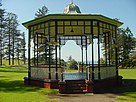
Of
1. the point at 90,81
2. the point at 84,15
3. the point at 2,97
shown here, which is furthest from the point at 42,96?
the point at 84,15

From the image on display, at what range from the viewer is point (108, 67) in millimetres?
16984

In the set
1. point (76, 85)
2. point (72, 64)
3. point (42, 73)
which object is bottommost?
point (76, 85)

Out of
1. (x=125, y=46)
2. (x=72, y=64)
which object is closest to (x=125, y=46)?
(x=125, y=46)

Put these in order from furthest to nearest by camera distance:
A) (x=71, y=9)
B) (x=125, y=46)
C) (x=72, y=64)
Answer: (x=125, y=46)
(x=72, y=64)
(x=71, y=9)

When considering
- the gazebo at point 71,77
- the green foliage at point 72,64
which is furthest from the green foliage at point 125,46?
the gazebo at point 71,77

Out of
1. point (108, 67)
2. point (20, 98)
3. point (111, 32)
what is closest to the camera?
point (20, 98)

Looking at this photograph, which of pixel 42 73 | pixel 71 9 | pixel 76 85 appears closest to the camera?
pixel 76 85

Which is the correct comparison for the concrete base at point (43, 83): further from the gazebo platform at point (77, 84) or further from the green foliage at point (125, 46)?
the green foliage at point (125, 46)

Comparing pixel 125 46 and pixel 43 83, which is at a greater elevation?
pixel 125 46

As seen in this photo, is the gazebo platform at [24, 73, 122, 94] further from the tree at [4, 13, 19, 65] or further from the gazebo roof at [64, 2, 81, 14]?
the tree at [4, 13, 19, 65]

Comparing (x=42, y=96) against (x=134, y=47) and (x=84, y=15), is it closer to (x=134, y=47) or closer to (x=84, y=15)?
(x=84, y=15)

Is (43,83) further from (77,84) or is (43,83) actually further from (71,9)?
(71,9)

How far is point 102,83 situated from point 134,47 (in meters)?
40.9

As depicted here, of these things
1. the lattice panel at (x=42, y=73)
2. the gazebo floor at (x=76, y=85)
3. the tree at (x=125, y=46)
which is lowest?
the gazebo floor at (x=76, y=85)
